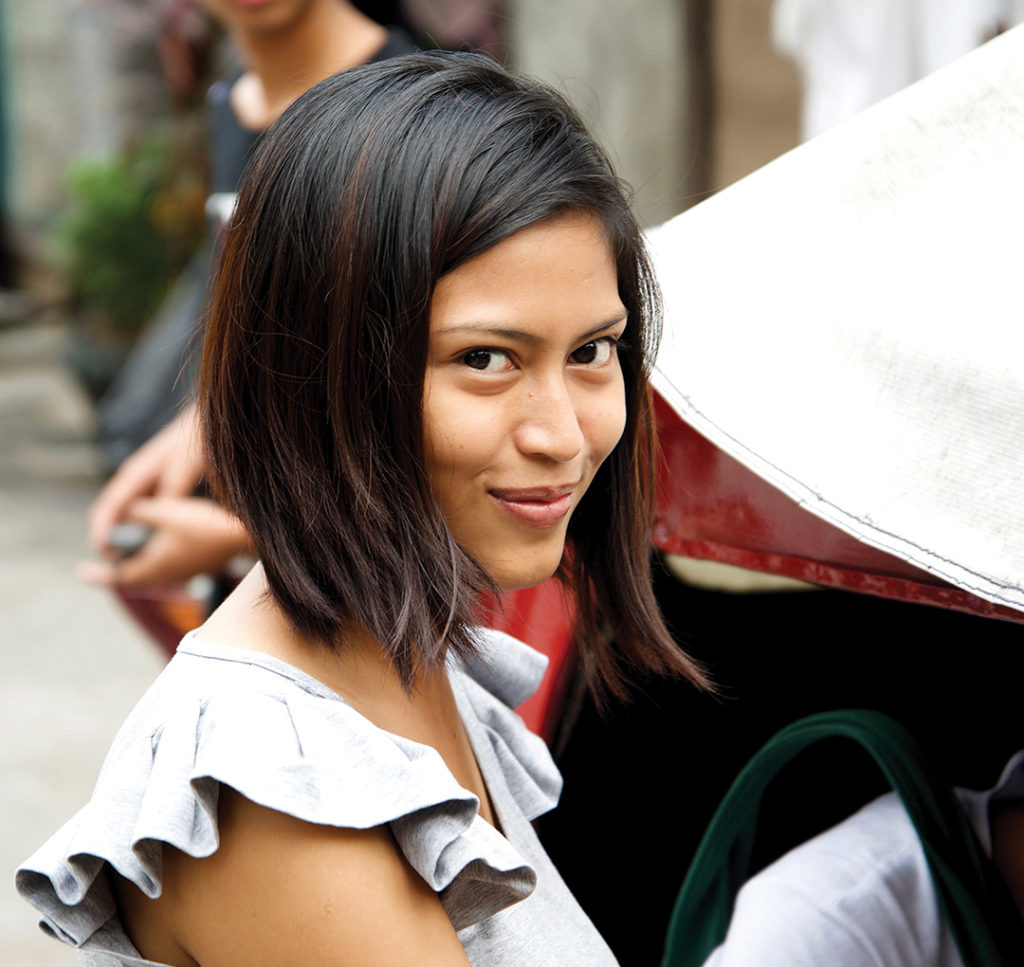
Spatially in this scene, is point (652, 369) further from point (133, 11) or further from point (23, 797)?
point (133, 11)

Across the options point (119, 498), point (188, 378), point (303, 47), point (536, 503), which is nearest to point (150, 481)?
point (119, 498)

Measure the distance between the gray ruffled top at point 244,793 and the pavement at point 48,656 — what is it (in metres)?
2.17

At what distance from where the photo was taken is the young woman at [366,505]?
0.85 m

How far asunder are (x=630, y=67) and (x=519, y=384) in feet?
12.8

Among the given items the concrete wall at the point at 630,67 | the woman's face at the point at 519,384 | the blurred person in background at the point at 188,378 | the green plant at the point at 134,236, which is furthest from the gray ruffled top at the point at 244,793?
the green plant at the point at 134,236

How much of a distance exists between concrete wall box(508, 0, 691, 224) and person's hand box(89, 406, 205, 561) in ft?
8.08

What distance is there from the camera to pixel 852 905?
1333mm

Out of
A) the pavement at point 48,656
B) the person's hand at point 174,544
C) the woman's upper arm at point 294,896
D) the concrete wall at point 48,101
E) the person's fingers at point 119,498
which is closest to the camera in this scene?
the woman's upper arm at point 294,896

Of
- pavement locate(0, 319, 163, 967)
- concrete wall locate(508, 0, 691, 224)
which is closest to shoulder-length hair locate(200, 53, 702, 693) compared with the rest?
pavement locate(0, 319, 163, 967)

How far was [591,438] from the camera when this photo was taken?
41.3 inches

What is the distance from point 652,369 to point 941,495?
32cm

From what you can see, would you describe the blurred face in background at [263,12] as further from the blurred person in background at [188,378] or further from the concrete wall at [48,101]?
the concrete wall at [48,101]

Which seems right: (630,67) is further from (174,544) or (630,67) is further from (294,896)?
(294,896)

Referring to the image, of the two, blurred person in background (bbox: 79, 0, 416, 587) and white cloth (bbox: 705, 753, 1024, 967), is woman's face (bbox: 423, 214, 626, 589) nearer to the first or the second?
white cloth (bbox: 705, 753, 1024, 967)
